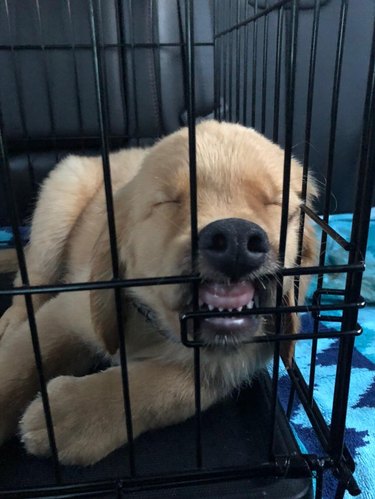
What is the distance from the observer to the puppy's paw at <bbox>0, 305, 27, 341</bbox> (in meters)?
1.22

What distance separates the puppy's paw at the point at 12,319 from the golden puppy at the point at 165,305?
0.07m

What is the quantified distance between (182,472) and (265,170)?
0.50 meters

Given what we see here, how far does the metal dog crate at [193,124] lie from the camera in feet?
2.19

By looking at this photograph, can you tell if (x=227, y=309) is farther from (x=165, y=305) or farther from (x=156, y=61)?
(x=156, y=61)

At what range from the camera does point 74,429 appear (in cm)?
82

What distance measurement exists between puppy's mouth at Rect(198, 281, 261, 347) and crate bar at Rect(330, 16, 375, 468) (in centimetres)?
13

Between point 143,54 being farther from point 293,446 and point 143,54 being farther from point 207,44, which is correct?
point 293,446

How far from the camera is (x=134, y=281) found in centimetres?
65

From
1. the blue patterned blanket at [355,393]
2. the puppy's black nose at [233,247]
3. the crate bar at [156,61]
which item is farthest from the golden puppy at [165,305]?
the crate bar at [156,61]

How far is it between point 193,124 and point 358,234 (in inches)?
9.9

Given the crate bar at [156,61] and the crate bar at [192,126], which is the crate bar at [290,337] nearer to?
the crate bar at [192,126]

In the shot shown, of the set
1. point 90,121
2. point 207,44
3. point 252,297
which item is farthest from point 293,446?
point 90,121

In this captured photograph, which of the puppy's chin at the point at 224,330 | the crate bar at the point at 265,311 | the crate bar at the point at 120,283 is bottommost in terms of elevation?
the puppy's chin at the point at 224,330

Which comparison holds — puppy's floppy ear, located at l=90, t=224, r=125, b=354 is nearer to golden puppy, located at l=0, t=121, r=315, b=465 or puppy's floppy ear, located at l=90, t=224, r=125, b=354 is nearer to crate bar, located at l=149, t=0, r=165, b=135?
golden puppy, located at l=0, t=121, r=315, b=465
